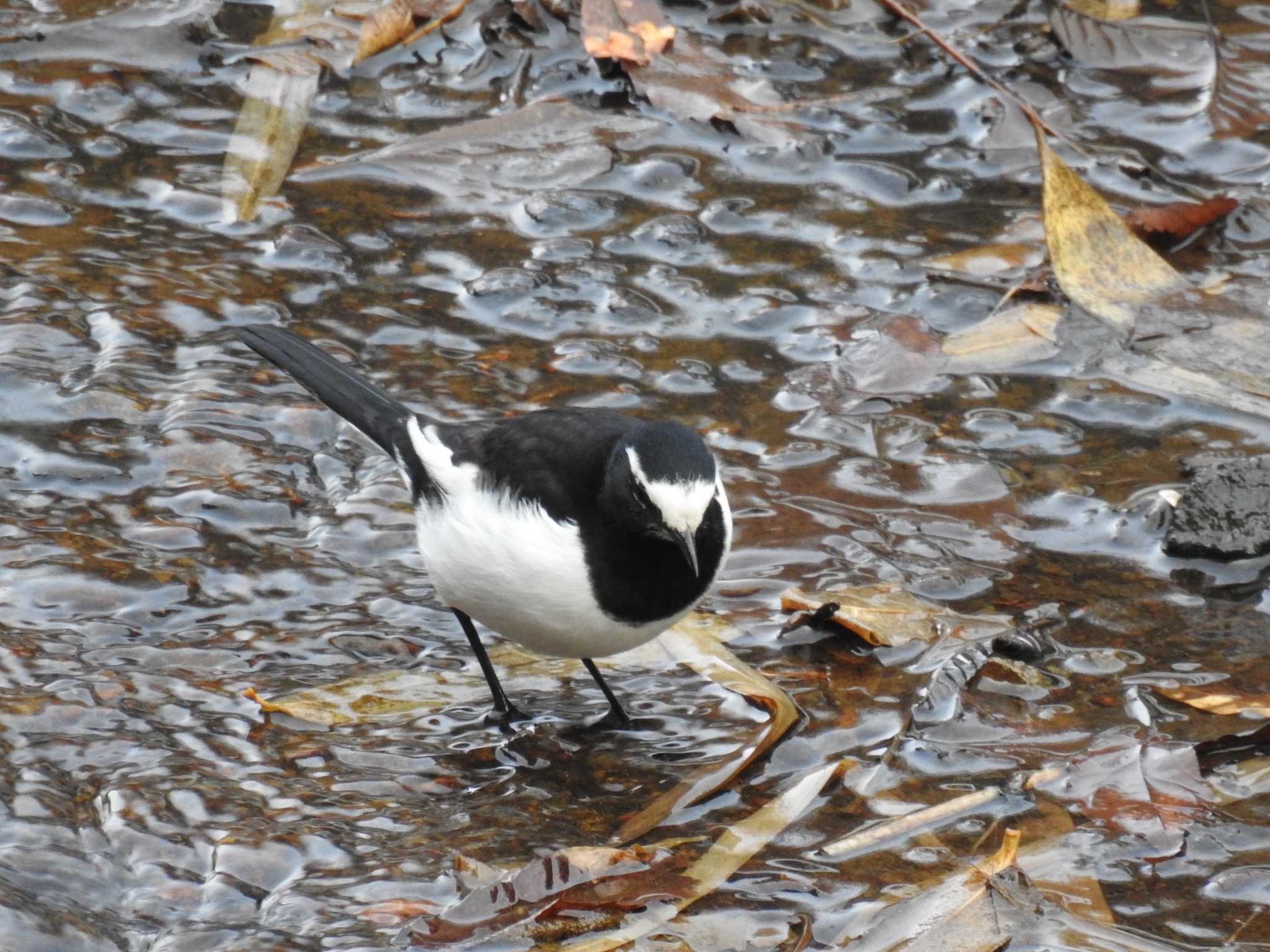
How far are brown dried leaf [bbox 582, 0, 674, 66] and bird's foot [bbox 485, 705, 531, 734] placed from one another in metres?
3.57

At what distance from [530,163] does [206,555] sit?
2.56m

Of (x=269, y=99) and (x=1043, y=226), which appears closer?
(x=1043, y=226)

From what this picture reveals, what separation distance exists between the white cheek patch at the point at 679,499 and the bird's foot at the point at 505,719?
80cm

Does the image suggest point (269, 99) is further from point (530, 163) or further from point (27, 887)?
point (27, 887)

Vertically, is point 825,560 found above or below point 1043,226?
below

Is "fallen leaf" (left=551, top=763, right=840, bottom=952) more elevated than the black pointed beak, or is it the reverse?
the black pointed beak

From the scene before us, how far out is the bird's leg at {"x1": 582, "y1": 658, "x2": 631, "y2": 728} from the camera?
15.0ft

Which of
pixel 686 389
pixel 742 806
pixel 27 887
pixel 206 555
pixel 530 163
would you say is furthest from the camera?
pixel 530 163

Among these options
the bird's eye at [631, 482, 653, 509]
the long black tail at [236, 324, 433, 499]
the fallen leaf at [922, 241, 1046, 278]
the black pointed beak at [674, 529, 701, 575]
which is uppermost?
the bird's eye at [631, 482, 653, 509]

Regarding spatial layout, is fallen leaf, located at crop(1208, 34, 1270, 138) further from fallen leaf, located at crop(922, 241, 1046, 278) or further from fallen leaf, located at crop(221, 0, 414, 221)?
fallen leaf, located at crop(221, 0, 414, 221)

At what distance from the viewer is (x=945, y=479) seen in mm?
5430

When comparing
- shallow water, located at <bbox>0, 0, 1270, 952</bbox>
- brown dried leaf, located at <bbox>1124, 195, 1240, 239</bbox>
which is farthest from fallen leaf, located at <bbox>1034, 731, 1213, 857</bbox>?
brown dried leaf, located at <bbox>1124, 195, 1240, 239</bbox>

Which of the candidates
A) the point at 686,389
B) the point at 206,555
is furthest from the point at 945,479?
the point at 206,555

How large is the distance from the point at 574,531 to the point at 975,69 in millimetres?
3935
